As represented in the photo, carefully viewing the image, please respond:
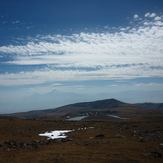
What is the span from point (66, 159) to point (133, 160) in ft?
23.6

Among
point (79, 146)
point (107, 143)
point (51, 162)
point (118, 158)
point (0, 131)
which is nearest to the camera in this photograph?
point (51, 162)

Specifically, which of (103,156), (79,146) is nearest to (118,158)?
(103,156)

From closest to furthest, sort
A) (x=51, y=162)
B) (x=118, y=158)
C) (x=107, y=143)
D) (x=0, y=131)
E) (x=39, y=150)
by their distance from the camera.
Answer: (x=51, y=162), (x=118, y=158), (x=39, y=150), (x=107, y=143), (x=0, y=131)

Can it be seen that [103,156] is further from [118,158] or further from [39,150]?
[39,150]

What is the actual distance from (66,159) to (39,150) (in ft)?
24.2

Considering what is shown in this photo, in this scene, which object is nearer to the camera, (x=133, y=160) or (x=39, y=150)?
(x=133, y=160)

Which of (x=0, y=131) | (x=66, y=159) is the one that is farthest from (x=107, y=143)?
(x=0, y=131)

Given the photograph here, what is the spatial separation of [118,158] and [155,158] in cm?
412

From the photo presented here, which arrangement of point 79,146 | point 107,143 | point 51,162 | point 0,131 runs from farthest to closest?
point 0,131 < point 107,143 < point 79,146 < point 51,162

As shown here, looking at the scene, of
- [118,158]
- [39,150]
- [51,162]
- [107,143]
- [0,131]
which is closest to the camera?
[51,162]

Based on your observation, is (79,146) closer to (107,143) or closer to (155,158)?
(107,143)

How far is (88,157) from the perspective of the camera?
3297cm

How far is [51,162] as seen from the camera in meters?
30.0

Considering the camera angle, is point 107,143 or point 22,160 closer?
point 22,160
